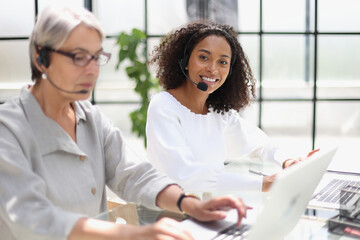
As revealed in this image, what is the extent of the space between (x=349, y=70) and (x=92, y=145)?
12.1ft

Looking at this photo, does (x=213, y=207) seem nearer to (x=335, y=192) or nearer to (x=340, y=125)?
(x=335, y=192)

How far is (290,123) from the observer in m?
4.79

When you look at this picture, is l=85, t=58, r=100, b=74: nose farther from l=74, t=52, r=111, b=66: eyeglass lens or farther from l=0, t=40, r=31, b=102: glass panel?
l=0, t=40, r=31, b=102: glass panel

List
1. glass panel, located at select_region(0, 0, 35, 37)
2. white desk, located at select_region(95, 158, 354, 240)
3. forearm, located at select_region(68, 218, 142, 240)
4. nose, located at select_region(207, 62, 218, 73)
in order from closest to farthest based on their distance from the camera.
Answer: forearm, located at select_region(68, 218, 142, 240) < white desk, located at select_region(95, 158, 354, 240) < nose, located at select_region(207, 62, 218, 73) < glass panel, located at select_region(0, 0, 35, 37)

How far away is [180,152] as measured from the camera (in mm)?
1818

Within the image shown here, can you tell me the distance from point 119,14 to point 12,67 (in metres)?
1.15

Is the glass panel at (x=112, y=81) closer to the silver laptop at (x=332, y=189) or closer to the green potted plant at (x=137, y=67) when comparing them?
the green potted plant at (x=137, y=67)

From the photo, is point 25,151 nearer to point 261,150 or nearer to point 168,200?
point 168,200

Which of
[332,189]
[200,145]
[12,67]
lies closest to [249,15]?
[12,67]

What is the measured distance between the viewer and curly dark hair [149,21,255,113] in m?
2.04

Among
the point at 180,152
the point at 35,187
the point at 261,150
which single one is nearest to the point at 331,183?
the point at 261,150

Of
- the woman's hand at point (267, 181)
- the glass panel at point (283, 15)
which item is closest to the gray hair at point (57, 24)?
the woman's hand at point (267, 181)

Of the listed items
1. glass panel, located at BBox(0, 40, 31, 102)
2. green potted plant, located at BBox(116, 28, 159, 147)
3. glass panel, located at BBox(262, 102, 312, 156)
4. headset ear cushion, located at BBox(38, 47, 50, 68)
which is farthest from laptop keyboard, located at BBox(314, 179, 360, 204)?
glass panel, located at BBox(0, 40, 31, 102)

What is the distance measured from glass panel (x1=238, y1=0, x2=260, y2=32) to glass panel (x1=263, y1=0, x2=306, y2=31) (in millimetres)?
74
